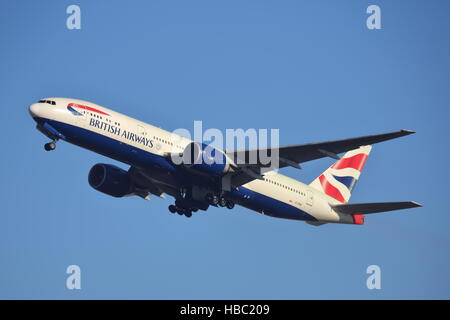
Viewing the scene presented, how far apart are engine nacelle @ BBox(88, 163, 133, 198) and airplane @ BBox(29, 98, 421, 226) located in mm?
65

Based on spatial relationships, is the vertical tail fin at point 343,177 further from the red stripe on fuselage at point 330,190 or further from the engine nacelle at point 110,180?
the engine nacelle at point 110,180

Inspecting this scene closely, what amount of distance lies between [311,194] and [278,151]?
749cm

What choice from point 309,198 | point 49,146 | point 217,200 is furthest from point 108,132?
point 309,198

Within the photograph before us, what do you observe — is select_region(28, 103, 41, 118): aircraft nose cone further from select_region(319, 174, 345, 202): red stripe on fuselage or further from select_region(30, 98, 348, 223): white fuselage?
select_region(319, 174, 345, 202): red stripe on fuselage

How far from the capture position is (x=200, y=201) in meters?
48.8

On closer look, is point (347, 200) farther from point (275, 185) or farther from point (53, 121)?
point (53, 121)

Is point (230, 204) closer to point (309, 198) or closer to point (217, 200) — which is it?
point (217, 200)

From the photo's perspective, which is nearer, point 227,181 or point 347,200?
point 227,181

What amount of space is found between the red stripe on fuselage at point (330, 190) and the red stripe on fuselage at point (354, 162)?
203 centimetres

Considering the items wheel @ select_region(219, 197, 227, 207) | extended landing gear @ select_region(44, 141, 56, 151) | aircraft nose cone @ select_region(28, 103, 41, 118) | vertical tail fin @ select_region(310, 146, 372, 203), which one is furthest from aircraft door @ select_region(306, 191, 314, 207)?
aircraft nose cone @ select_region(28, 103, 41, 118)

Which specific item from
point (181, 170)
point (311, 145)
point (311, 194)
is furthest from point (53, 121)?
point (311, 194)

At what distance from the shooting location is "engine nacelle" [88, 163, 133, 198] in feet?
167

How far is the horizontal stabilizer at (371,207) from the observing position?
45562 mm
